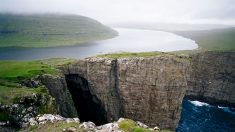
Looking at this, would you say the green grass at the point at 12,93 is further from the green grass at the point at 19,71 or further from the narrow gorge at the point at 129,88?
the narrow gorge at the point at 129,88

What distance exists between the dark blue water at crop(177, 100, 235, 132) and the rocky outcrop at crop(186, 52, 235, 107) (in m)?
7.42

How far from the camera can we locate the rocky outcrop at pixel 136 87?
2867 inches

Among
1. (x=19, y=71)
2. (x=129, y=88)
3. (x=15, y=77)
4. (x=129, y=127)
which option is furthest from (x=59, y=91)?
(x=129, y=127)

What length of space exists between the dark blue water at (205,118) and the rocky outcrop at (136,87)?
17912 millimetres

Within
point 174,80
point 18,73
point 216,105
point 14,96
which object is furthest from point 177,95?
point 216,105

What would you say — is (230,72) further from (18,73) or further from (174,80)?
(18,73)

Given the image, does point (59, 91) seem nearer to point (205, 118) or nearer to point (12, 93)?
point (12, 93)

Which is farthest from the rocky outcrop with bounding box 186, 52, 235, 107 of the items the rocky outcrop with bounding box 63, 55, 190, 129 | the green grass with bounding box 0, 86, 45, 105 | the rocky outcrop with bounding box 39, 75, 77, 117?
the green grass with bounding box 0, 86, 45, 105

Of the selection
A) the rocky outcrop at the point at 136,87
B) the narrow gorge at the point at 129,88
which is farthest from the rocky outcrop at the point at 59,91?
the rocky outcrop at the point at 136,87

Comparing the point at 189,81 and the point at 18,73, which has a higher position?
the point at 18,73

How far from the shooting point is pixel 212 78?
13075 centimetres

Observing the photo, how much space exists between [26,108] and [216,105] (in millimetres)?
97588

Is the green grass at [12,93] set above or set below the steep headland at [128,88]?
above

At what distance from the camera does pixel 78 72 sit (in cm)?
7456
